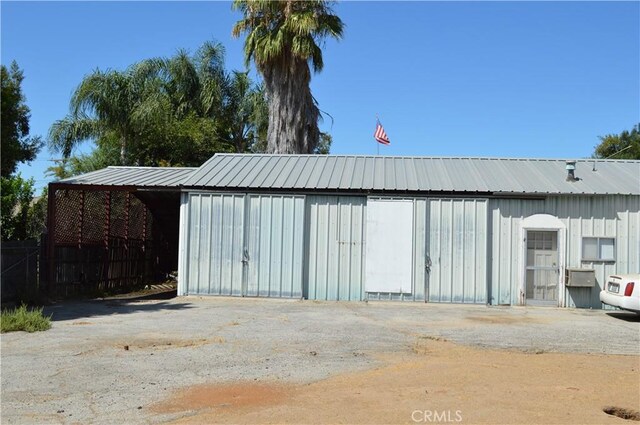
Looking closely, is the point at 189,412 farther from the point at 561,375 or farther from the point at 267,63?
the point at 267,63

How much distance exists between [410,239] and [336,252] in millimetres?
2015

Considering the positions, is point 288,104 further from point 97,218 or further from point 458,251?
point 458,251

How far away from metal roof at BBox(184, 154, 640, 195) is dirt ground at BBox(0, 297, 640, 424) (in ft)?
13.7

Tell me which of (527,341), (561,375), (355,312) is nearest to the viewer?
(561,375)

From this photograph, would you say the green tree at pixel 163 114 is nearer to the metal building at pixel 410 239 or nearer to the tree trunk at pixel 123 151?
the tree trunk at pixel 123 151

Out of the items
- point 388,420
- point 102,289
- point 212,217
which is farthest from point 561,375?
point 102,289

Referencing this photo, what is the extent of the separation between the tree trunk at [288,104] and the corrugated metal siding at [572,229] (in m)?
11.0

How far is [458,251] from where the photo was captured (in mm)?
16375

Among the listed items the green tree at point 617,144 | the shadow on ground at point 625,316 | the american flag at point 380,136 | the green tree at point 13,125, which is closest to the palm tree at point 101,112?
the green tree at point 13,125

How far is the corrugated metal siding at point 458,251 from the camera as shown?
16.3 meters

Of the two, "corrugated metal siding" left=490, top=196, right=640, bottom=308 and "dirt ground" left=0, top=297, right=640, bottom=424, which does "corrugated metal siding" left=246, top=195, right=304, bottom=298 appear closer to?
"dirt ground" left=0, top=297, right=640, bottom=424

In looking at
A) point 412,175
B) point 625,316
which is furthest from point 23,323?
point 625,316

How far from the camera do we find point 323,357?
9.10 m

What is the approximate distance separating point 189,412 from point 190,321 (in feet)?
20.8
